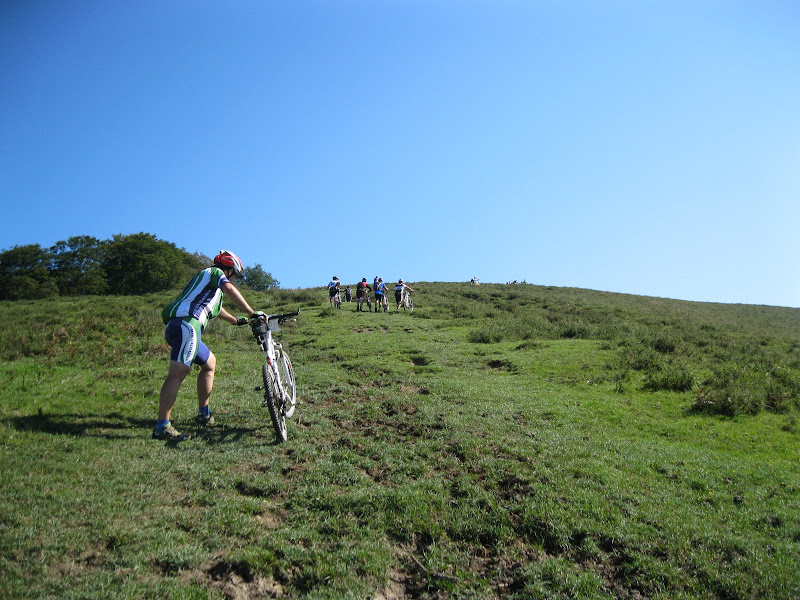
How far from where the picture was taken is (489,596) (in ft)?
13.2

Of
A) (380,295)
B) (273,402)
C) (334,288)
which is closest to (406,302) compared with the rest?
(380,295)

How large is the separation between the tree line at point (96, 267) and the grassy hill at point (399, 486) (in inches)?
2094

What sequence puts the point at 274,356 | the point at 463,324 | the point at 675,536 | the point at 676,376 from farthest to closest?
the point at 463,324 → the point at 676,376 → the point at 274,356 → the point at 675,536

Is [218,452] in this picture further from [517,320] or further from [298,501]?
[517,320]

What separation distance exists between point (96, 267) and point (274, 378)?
237 ft

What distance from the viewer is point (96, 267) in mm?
66625

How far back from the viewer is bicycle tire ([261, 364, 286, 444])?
6804 mm

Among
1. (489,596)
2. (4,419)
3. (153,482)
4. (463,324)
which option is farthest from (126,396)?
(463,324)

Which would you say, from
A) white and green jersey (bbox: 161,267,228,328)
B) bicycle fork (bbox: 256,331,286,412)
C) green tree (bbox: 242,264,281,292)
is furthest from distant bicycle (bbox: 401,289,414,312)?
green tree (bbox: 242,264,281,292)

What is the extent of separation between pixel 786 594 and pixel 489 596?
8.25ft

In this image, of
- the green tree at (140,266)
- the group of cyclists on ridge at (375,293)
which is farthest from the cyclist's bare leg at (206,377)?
the green tree at (140,266)

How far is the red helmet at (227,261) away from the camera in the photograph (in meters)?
Answer: 7.18

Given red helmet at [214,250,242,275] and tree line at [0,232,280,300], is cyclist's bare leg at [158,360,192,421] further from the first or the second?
tree line at [0,232,280,300]

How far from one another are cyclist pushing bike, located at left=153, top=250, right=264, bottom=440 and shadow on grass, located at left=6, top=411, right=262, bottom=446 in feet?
1.40
